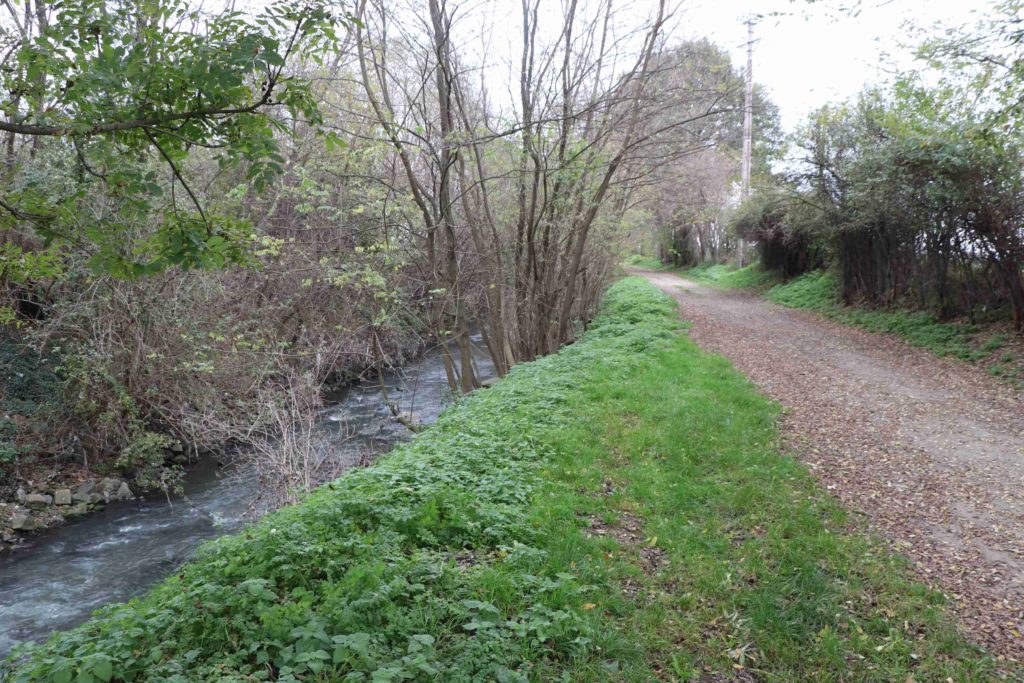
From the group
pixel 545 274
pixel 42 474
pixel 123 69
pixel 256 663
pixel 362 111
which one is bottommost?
pixel 42 474

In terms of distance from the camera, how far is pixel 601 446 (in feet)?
22.4

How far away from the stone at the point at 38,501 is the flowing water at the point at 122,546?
2.01ft

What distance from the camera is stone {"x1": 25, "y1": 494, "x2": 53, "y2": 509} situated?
29.2 feet

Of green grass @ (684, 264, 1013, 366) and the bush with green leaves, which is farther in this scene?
green grass @ (684, 264, 1013, 366)

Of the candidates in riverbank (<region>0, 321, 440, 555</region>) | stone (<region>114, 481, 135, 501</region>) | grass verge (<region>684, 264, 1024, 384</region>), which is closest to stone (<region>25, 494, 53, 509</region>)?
riverbank (<region>0, 321, 440, 555</region>)

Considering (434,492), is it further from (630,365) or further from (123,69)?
(630,365)

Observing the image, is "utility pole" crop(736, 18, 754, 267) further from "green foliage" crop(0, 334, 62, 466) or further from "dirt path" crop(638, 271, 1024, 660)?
"green foliage" crop(0, 334, 62, 466)

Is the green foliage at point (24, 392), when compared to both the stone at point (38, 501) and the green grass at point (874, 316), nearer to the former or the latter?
the stone at point (38, 501)

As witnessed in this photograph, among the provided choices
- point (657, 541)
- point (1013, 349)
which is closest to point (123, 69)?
point (657, 541)

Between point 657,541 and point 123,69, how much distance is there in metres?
4.54

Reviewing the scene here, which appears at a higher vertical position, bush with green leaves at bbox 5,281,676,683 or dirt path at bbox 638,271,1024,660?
bush with green leaves at bbox 5,281,676,683

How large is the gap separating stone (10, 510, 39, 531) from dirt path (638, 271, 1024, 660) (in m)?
10.1

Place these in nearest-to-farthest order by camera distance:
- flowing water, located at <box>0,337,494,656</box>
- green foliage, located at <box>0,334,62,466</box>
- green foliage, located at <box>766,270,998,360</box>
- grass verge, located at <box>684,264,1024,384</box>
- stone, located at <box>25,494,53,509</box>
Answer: flowing water, located at <box>0,337,494,656</box>
stone, located at <box>25,494,53,509</box>
green foliage, located at <box>0,334,62,466</box>
grass verge, located at <box>684,264,1024,384</box>
green foliage, located at <box>766,270,998,360</box>

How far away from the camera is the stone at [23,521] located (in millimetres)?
8344
